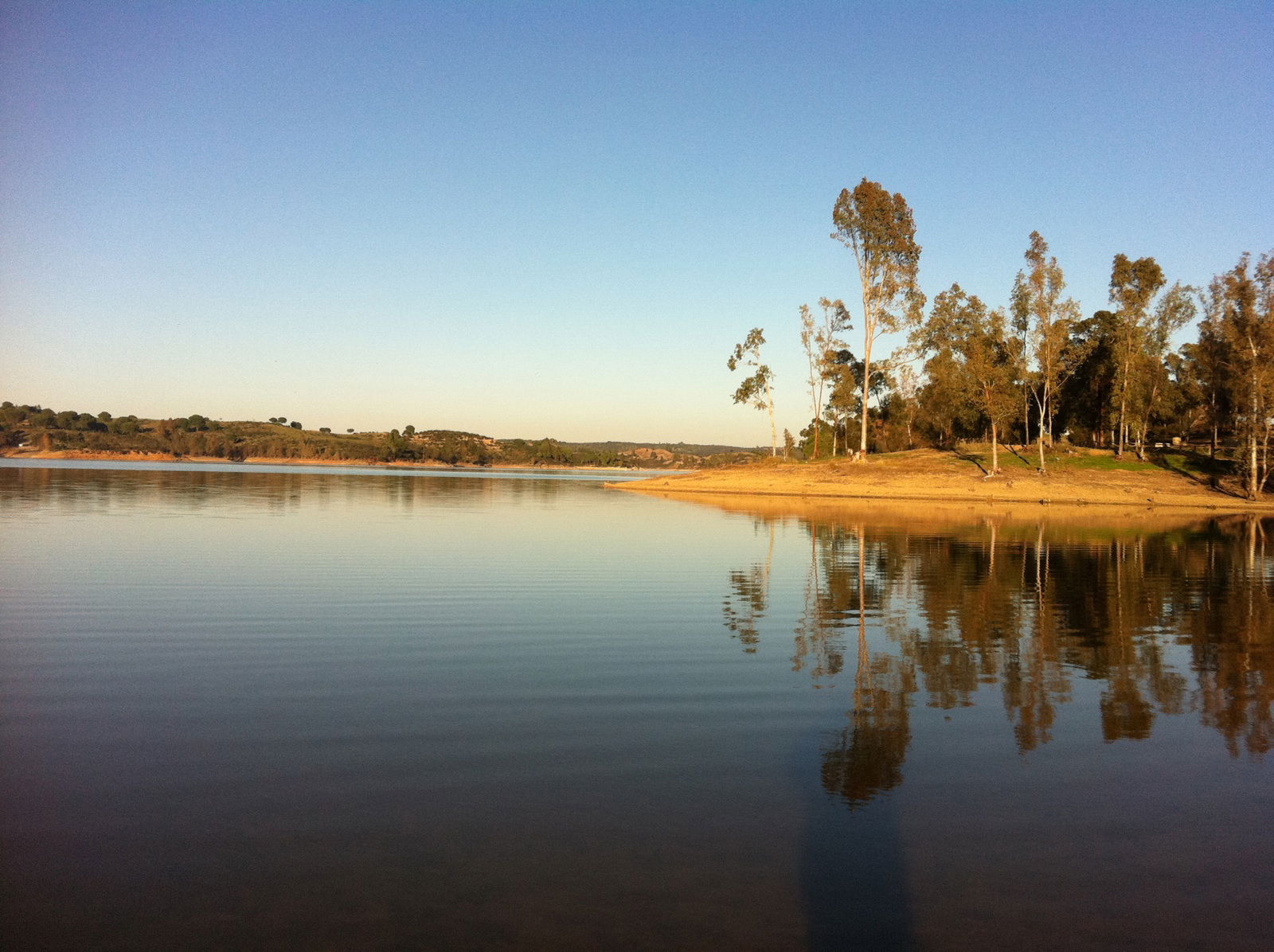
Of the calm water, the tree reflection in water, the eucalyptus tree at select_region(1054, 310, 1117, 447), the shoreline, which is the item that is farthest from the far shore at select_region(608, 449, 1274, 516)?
the shoreline

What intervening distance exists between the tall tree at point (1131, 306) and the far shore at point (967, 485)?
6.46 metres

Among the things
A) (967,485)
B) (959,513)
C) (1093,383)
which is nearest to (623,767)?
(959,513)

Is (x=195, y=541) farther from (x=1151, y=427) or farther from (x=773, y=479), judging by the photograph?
(x=1151, y=427)

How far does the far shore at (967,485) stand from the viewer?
53156mm

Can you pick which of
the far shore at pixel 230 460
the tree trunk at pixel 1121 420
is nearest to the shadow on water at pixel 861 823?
the tree trunk at pixel 1121 420

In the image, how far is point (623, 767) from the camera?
6.71 m

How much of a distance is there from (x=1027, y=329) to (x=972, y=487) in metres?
13.8

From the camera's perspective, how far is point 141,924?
171 inches

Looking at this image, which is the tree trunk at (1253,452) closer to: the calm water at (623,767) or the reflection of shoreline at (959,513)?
the reflection of shoreline at (959,513)

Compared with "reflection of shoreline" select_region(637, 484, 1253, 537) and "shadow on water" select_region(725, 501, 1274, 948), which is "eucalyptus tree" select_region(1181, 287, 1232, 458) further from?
"shadow on water" select_region(725, 501, 1274, 948)

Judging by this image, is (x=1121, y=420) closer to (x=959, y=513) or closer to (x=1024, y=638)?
(x=959, y=513)

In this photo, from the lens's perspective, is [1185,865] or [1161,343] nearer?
[1185,865]

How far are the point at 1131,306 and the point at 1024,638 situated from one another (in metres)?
61.8

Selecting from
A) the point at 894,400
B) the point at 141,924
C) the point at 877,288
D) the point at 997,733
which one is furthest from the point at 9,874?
the point at 894,400
